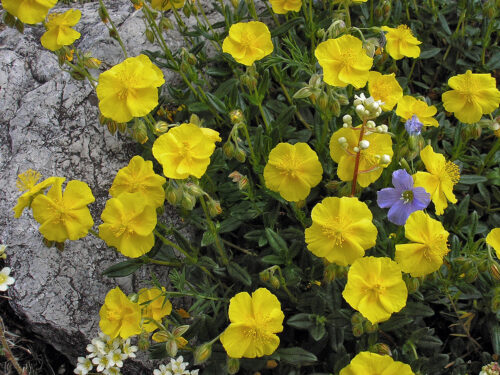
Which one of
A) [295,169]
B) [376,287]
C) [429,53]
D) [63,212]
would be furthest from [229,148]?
[429,53]

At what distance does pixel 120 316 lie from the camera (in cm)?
236

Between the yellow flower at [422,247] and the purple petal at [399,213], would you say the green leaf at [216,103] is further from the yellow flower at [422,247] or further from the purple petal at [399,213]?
the yellow flower at [422,247]

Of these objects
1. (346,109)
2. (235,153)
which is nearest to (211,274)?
(235,153)

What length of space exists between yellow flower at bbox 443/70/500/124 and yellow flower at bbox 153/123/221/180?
4.34 feet

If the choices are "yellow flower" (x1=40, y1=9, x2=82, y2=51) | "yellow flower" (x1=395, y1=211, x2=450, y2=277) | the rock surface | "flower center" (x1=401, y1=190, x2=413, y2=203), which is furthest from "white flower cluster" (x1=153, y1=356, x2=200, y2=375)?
"yellow flower" (x1=40, y1=9, x2=82, y2=51)

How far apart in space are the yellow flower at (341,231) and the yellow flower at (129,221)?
2.34ft

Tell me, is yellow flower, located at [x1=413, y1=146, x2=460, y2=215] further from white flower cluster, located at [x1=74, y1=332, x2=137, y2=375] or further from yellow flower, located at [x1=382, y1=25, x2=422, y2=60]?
white flower cluster, located at [x1=74, y1=332, x2=137, y2=375]

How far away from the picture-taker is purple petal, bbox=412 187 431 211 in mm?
2076

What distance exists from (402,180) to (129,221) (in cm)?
120

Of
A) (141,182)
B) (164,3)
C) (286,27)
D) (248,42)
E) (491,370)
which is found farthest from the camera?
(286,27)

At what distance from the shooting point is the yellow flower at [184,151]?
222 centimetres

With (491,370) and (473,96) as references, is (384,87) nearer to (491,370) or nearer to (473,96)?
(473,96)

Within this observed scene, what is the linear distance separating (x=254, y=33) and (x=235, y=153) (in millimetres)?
874

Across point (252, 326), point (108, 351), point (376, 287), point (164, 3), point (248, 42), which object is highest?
point (164, 3)
